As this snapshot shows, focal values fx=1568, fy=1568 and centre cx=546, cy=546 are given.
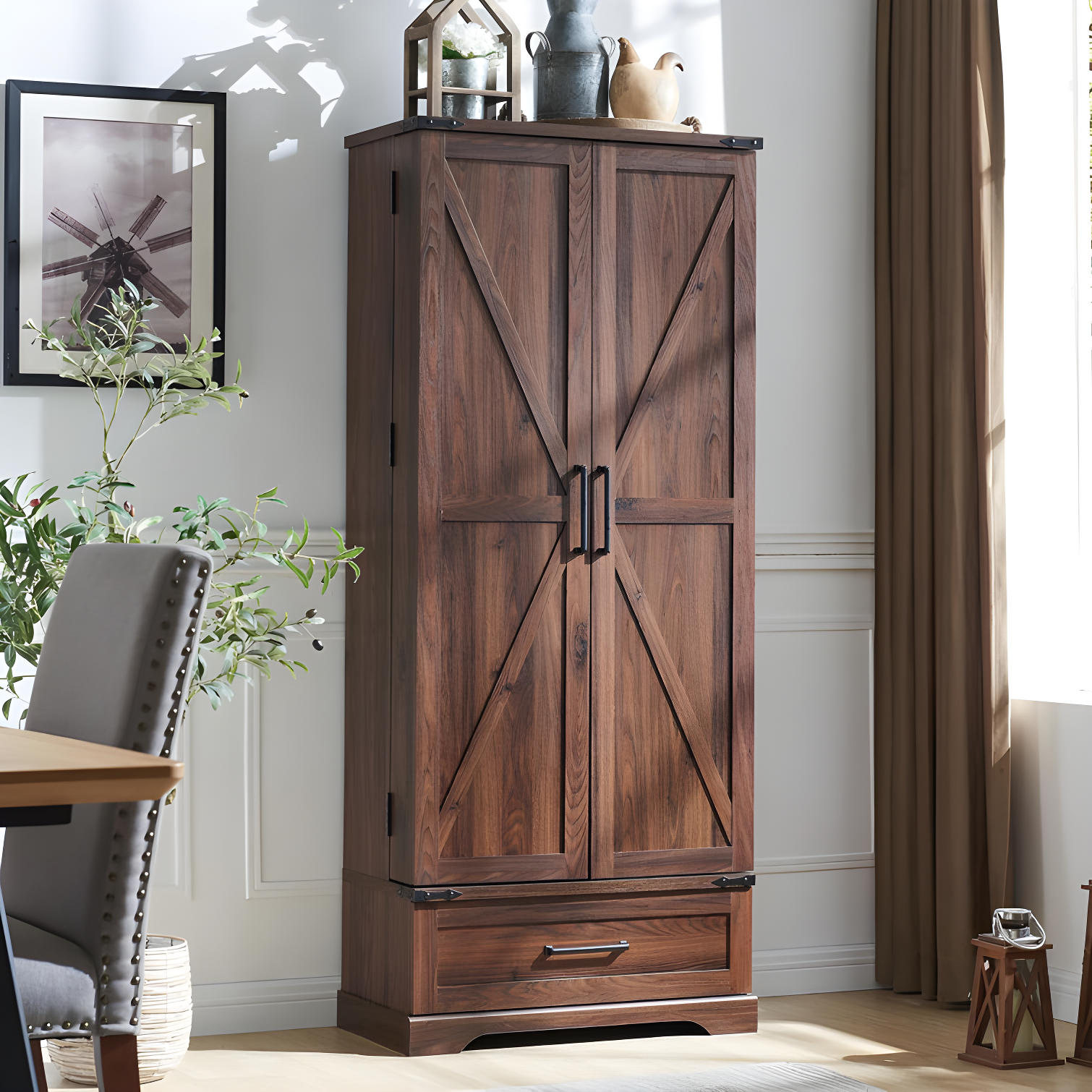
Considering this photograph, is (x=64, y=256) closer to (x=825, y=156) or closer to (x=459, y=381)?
(x=459, y=381)

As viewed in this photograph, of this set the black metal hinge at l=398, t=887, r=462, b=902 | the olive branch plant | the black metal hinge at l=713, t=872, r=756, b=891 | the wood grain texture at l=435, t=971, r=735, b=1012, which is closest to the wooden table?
the olive branch plant

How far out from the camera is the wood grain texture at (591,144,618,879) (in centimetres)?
337

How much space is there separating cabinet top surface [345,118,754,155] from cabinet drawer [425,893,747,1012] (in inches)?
64.4

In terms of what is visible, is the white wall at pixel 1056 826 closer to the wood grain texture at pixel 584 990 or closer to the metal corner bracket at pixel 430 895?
the wood grain texture at pixel 584 990

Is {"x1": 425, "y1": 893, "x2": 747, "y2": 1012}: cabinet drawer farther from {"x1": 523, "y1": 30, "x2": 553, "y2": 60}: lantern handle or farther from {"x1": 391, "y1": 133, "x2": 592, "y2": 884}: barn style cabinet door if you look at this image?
{"x1": 523, "y1": 30, "x2": 553, "y2": 60}: lantern handle

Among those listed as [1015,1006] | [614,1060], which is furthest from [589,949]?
[1015,1006]

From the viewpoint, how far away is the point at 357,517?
3541 mm

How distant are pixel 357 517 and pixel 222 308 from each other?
1.82 feet

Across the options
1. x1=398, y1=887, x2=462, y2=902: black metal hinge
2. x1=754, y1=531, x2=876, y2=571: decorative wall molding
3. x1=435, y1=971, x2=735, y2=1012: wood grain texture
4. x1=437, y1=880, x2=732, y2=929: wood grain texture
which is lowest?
x1=435, y1=971, x2=735, y2=1012: wood grain texture

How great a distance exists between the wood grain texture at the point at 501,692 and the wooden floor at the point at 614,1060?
473mm

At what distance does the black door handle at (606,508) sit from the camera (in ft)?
11.0

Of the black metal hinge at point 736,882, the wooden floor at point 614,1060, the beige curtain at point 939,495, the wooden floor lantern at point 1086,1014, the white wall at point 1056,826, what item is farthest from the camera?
the beige curtain at point 939,495

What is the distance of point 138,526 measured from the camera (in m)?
3.05

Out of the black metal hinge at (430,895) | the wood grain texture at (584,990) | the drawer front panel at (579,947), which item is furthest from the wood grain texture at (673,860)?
the black metal hinge at (430,895)
